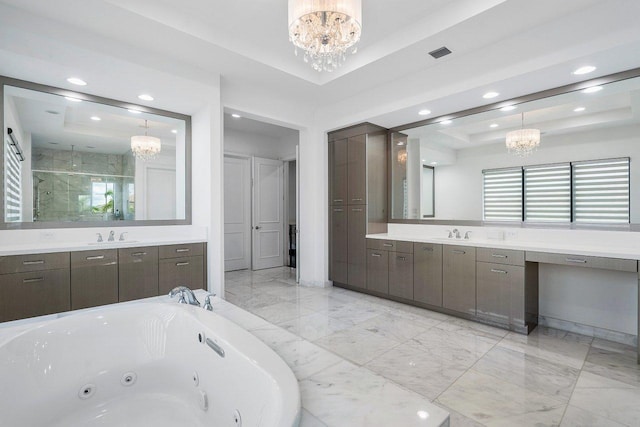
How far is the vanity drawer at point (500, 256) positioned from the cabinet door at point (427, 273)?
440mm

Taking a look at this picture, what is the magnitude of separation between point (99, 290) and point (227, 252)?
3037 mm

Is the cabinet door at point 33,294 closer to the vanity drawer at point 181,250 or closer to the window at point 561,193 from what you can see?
the vanity drawer at point 181,250

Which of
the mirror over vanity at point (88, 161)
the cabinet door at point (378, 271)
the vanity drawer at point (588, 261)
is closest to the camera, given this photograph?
the vanity drawer at point (588, 261)

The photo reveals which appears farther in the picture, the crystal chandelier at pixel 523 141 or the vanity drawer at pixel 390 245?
the vanity drawer at pixel 390 245

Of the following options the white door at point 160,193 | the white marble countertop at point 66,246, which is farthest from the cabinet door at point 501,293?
the white door at point 160,193

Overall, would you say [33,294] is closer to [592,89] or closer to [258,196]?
[258,196]

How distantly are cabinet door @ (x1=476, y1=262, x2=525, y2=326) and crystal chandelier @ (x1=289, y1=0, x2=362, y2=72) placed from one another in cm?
249

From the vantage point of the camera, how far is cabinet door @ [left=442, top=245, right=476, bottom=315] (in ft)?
10.5

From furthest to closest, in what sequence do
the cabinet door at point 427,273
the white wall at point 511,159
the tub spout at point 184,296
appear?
1. the cabinet door at point 427,273
2. the white wall at point 511,159
3. the tub spout at point 184,296

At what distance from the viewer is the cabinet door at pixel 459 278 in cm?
320

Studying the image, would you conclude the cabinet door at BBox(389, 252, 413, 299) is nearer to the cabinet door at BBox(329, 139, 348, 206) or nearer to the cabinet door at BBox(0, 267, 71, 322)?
the cabinet door at BBox(329, 139, 348, 206)

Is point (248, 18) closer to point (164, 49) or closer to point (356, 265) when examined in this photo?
point (164, 49)

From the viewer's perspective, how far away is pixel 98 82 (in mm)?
2832

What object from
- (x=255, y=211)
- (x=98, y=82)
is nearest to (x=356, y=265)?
(x=255, y=211)
